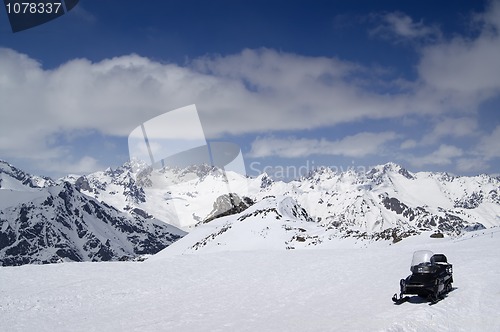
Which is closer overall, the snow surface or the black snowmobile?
the snow surface

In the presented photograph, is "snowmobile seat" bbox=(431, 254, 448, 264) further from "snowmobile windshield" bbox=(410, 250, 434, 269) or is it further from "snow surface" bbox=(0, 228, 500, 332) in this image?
"snow surface" bbox=(0, 228, 500, 332)

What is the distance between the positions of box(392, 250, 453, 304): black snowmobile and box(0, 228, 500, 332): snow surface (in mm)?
460

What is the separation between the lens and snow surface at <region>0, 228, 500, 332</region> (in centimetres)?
1501

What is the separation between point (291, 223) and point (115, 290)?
140ft

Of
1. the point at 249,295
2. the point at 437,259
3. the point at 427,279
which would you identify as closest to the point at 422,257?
the point at 437,259

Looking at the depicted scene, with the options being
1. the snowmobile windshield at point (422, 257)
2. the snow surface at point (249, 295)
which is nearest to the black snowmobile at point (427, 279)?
the snowmobile windshield at point (422, 257)

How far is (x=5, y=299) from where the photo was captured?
66.6 feet

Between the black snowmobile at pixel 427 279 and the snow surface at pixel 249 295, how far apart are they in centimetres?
46

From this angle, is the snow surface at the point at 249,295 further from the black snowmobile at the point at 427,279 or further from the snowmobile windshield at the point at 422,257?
the snowmobile windshield at the point at 422,257

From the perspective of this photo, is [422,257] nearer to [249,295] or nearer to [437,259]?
[437,259]

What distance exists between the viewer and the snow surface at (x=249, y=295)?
1501 centimetres

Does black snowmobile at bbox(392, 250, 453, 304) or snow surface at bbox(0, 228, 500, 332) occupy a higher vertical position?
black snowmobile at bbox(392, 250, 453, 304)

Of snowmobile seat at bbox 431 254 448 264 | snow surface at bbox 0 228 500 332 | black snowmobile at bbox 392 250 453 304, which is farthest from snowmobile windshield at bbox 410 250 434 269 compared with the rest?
snow surface at bbox 0 228 500 332

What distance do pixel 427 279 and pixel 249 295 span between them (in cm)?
817
